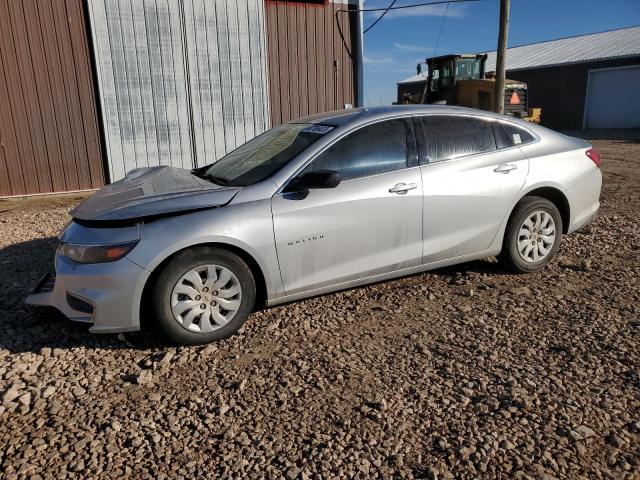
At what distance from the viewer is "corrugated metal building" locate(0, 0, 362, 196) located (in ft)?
29.8

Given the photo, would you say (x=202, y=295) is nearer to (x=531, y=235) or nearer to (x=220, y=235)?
(x=220, y=235)

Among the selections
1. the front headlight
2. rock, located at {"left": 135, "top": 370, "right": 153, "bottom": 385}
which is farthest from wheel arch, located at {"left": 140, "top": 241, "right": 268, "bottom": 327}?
rock, located at {"left": 135, "top": 370, "right": 153, "bottom": 385}

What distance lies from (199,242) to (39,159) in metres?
7.39

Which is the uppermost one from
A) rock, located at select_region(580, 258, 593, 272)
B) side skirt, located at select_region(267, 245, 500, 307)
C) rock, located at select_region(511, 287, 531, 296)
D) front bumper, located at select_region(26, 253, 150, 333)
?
front bumper, located at select_region(26, 253, 150, 333)

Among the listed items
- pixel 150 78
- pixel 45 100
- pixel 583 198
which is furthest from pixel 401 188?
pixel 45 100

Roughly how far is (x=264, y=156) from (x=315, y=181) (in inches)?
30.7

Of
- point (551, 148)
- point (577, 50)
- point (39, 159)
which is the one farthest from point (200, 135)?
point (577, 50)

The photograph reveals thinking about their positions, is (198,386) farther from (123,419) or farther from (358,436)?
(358,436)

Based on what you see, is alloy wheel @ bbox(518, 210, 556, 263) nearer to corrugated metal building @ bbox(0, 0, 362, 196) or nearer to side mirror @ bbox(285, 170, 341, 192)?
side mirror @ bbox(285, 170, 341, 192)

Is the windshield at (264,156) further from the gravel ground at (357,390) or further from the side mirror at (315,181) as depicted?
the gravel ground at (357,390)

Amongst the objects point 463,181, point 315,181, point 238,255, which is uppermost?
point 315,181

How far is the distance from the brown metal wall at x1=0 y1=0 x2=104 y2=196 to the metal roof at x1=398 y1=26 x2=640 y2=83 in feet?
65.4

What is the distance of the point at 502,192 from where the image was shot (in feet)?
14.9

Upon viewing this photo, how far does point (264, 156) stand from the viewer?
4.33m
